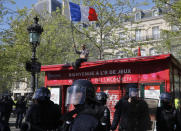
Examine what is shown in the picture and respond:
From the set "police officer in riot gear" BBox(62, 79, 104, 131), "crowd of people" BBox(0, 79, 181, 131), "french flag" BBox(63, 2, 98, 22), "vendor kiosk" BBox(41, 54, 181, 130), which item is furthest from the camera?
"french flag" BBox(63, 2, 98, 22)

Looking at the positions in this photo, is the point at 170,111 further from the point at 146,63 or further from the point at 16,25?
the point at 16,25

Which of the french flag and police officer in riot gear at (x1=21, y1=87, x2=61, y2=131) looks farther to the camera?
the french flag

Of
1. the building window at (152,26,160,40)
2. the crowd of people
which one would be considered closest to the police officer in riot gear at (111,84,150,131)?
the crowd of people

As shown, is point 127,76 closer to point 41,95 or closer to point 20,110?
point 41,95

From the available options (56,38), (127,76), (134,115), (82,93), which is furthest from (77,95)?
(56,38)

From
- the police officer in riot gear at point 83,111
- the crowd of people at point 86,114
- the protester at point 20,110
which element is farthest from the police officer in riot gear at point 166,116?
the protester at point 20,110

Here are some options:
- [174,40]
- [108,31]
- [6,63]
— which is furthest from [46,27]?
[174,40]

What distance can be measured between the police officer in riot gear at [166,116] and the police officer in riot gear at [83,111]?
267cm

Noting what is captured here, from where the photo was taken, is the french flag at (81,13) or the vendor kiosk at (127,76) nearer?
the vendor kiosk at (127,76)

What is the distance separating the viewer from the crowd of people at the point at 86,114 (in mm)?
Result: 1984

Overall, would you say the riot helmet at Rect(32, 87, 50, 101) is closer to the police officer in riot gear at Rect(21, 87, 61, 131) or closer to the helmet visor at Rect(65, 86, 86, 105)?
the police officer in riot gear at Rect(21, 87, 61, 131)

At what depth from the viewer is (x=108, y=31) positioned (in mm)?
16656

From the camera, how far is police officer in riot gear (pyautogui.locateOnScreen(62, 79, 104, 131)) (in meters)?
1.82

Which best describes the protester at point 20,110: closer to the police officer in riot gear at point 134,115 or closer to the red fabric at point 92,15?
the red fabric at point 92,15
